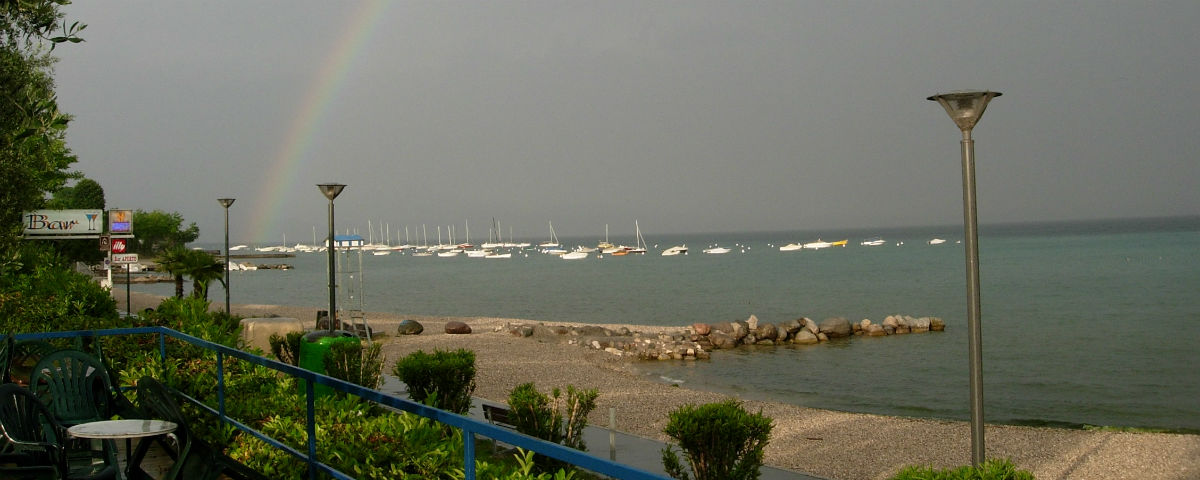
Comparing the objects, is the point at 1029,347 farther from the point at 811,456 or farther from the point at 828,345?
the point at 811,456

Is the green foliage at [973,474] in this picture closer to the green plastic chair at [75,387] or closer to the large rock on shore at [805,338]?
the green plastic chair at [75,387]

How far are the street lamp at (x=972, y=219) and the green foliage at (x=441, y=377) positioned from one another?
20.5 feet

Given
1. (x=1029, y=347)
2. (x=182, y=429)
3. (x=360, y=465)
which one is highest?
(x=182, y=429)

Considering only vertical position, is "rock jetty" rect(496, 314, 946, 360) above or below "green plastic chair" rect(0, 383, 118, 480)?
below

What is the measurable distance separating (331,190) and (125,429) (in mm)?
14163

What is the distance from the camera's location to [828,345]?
34375 millimetres

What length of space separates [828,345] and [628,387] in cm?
1567

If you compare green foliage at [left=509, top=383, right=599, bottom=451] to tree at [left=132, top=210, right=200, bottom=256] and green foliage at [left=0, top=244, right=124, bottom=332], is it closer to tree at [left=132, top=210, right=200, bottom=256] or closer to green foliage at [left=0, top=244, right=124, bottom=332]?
green foliage at [left=0, top=244, right=124, bottom=332]

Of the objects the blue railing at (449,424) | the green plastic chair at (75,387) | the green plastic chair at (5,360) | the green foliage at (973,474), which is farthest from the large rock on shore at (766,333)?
the green foliage at (973,474)

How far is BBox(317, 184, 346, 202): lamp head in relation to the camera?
18094 millimetres

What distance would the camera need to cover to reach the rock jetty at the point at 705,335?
30078 millimetres

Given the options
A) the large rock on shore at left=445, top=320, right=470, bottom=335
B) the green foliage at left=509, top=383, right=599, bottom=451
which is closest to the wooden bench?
the green foliage at left=509, top=383, right=599, bottom=451

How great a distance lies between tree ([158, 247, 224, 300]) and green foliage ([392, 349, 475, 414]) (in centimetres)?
2196

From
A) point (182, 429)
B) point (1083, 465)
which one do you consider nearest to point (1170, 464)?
point (1083, 465)
